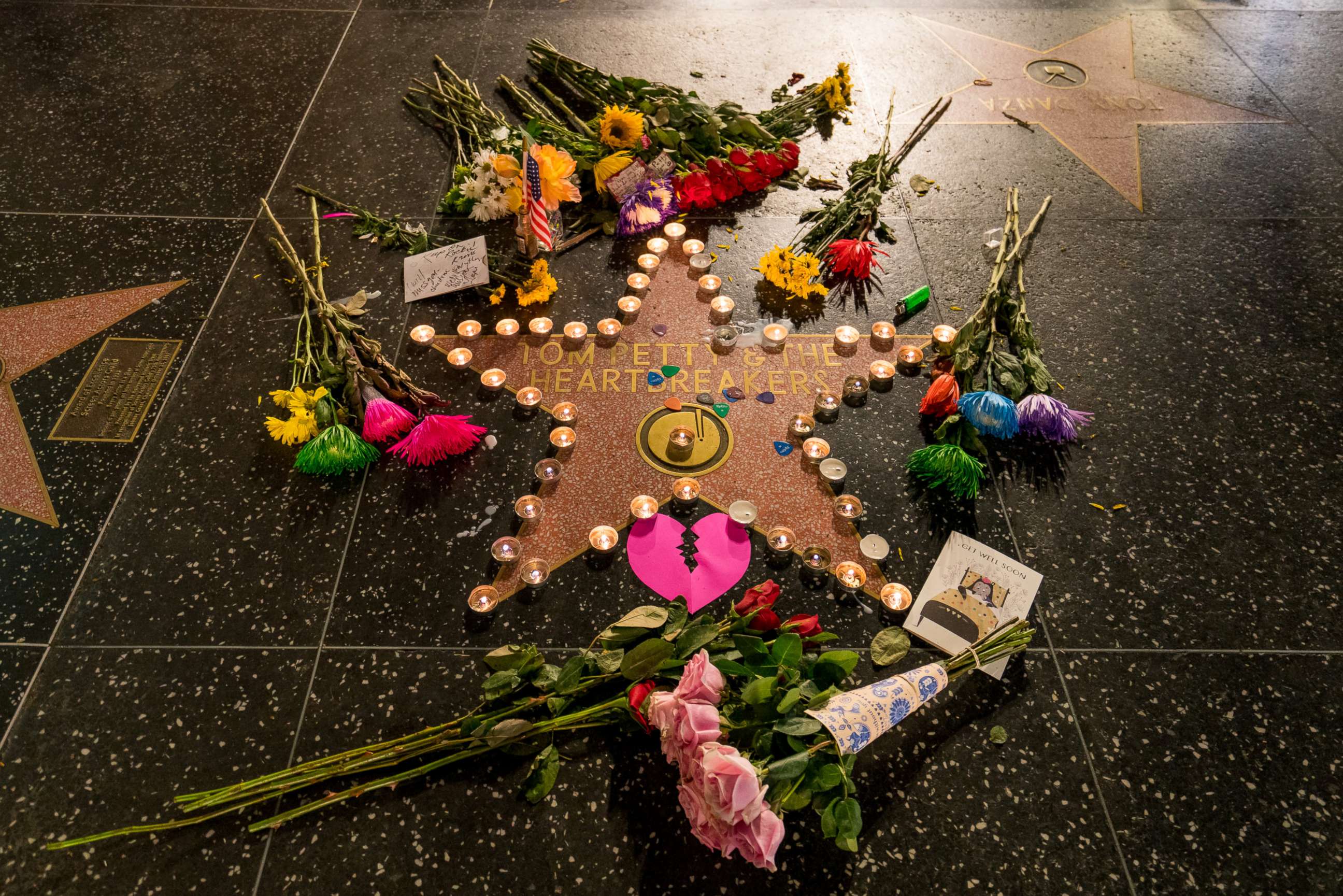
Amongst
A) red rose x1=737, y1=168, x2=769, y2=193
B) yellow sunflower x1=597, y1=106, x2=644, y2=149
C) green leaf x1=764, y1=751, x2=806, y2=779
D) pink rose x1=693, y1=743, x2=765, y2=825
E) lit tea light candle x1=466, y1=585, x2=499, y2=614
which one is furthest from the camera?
red rose x1=737, y1=168, x2=769, y2=193

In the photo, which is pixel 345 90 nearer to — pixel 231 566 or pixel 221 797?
pixel 231 566

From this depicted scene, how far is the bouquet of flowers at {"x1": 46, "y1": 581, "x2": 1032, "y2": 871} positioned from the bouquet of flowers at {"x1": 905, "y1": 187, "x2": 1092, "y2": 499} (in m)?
0.37

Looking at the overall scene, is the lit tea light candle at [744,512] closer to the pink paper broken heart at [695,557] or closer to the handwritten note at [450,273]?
the pink paper broken heart at [695,557]

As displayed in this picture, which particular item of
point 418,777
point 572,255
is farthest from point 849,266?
point 418,777

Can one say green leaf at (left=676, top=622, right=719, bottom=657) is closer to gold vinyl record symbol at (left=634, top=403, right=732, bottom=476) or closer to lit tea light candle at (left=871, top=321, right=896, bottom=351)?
gold vinyl record symbol at (left=634, top=403, right=732, bottom=476)

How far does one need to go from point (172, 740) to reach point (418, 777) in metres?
0.44

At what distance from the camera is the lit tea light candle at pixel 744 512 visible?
5.06 feet

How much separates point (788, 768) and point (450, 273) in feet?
4.97

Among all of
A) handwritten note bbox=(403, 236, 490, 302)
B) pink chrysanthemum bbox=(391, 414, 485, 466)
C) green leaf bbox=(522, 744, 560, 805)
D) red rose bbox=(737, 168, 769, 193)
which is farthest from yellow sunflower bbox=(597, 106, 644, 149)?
green leaf bbox=(522, 744, 560, 805)

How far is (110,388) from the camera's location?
70.6 inches

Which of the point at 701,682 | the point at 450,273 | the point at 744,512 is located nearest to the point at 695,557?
the point at 744,512

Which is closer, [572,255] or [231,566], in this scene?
[231,566]

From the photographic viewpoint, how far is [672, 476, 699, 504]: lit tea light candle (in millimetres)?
1572

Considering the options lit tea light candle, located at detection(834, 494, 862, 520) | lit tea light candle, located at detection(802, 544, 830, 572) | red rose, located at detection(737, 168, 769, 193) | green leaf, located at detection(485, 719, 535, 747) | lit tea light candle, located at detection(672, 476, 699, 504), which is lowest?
green leaf, located at detection(485, 719, 535, 747)
